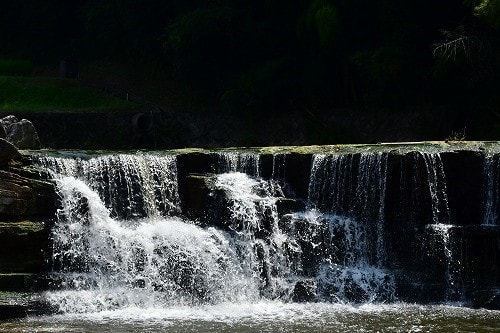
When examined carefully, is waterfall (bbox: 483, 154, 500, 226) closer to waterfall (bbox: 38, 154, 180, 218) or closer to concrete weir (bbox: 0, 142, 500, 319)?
concrete weir (bbox: 0, 142, 500, 319)

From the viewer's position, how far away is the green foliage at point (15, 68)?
142 ft

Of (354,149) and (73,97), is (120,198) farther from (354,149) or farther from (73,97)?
(73,97)

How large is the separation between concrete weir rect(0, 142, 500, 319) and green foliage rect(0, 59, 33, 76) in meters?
20.5

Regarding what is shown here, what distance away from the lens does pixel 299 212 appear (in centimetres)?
2278

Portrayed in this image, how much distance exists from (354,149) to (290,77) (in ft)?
39.0

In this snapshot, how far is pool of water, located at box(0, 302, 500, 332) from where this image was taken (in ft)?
55.1

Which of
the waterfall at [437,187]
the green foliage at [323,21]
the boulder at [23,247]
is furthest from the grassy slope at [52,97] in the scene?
the waterfall at [437,187]

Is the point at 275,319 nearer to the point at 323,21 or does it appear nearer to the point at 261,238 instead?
the point at 261,238

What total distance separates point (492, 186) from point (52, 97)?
21.7 m

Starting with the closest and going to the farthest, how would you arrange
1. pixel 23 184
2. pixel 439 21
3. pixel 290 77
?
pixel 23 184 < pixel 439 21 < pixel 290 77

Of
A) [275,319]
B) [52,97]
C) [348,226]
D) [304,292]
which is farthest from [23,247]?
[52,97]

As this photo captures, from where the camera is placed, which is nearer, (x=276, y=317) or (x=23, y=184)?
(x=276, y=317)

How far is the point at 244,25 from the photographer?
3641cm

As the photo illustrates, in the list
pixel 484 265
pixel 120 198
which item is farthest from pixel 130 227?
pixel 484 265
